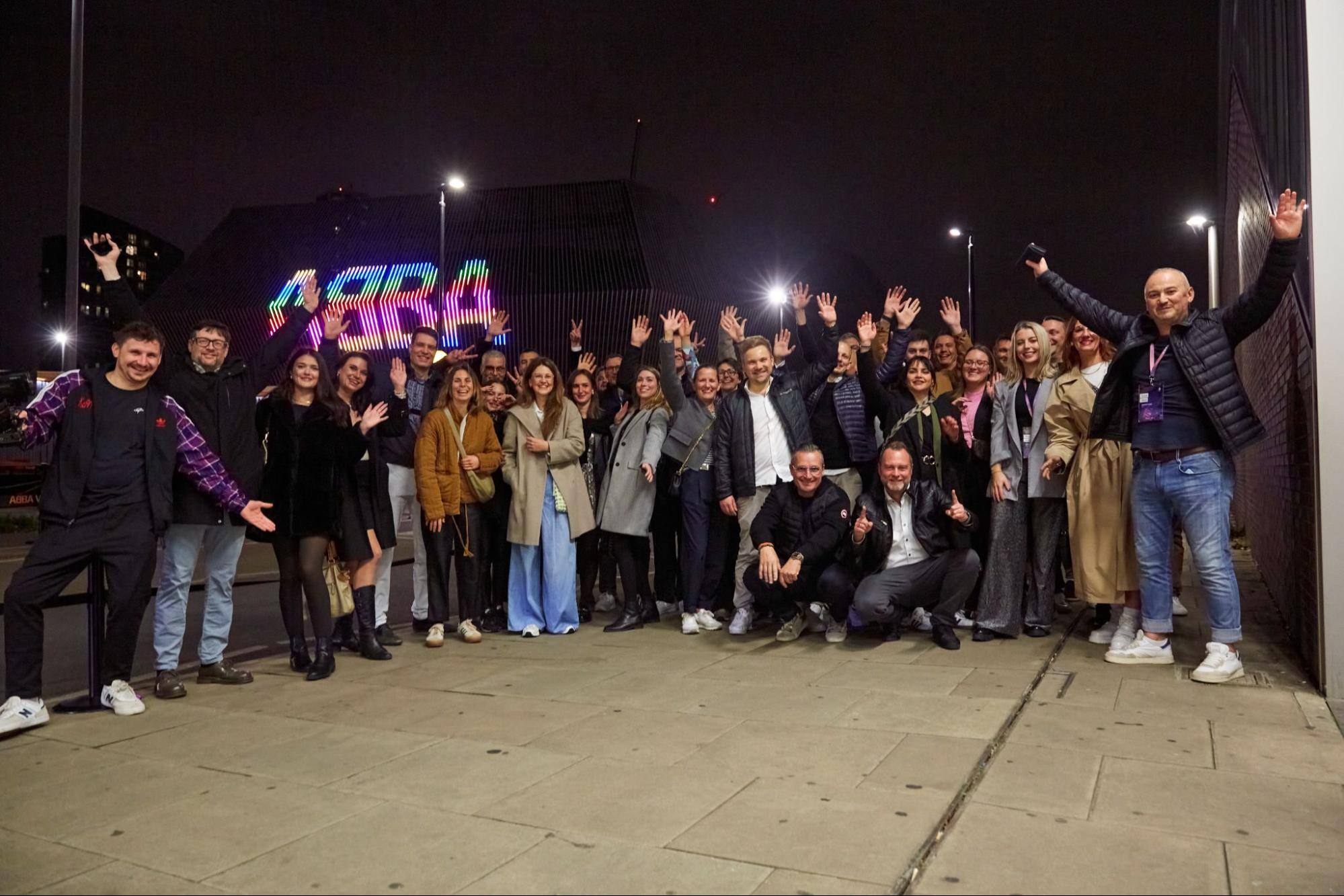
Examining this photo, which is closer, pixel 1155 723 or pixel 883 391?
pixel 1155 723

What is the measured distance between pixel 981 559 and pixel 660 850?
14.2ft

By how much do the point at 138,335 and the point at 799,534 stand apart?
396 centimetres

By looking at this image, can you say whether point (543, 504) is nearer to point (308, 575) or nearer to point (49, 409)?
point (308, 575)

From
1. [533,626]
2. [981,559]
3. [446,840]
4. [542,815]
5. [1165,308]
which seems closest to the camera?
[446,840]

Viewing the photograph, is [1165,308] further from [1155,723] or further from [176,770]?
[176,770]

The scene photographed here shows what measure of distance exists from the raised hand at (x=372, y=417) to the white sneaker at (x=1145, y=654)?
→ 14.9 feet

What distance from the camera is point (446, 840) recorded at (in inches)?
118

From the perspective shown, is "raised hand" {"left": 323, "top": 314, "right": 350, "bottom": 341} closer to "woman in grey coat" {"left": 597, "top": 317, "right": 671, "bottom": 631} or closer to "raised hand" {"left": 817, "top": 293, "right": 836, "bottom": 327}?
"woman in grey coat" {"left": 597, "top": 317, "right": 671, "bottom": 631}

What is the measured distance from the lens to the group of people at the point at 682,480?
16.6 ft

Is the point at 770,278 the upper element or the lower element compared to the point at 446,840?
upper

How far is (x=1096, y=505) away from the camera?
6.04m

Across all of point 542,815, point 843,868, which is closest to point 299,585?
point 542,815

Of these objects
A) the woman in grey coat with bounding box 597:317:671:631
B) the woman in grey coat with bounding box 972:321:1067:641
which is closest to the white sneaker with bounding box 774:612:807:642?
the woman in grey coat with bounding box 972:321:1067:641

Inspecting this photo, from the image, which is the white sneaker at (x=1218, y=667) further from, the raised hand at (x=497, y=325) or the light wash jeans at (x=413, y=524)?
the raised hand at (x=497, y=325)
